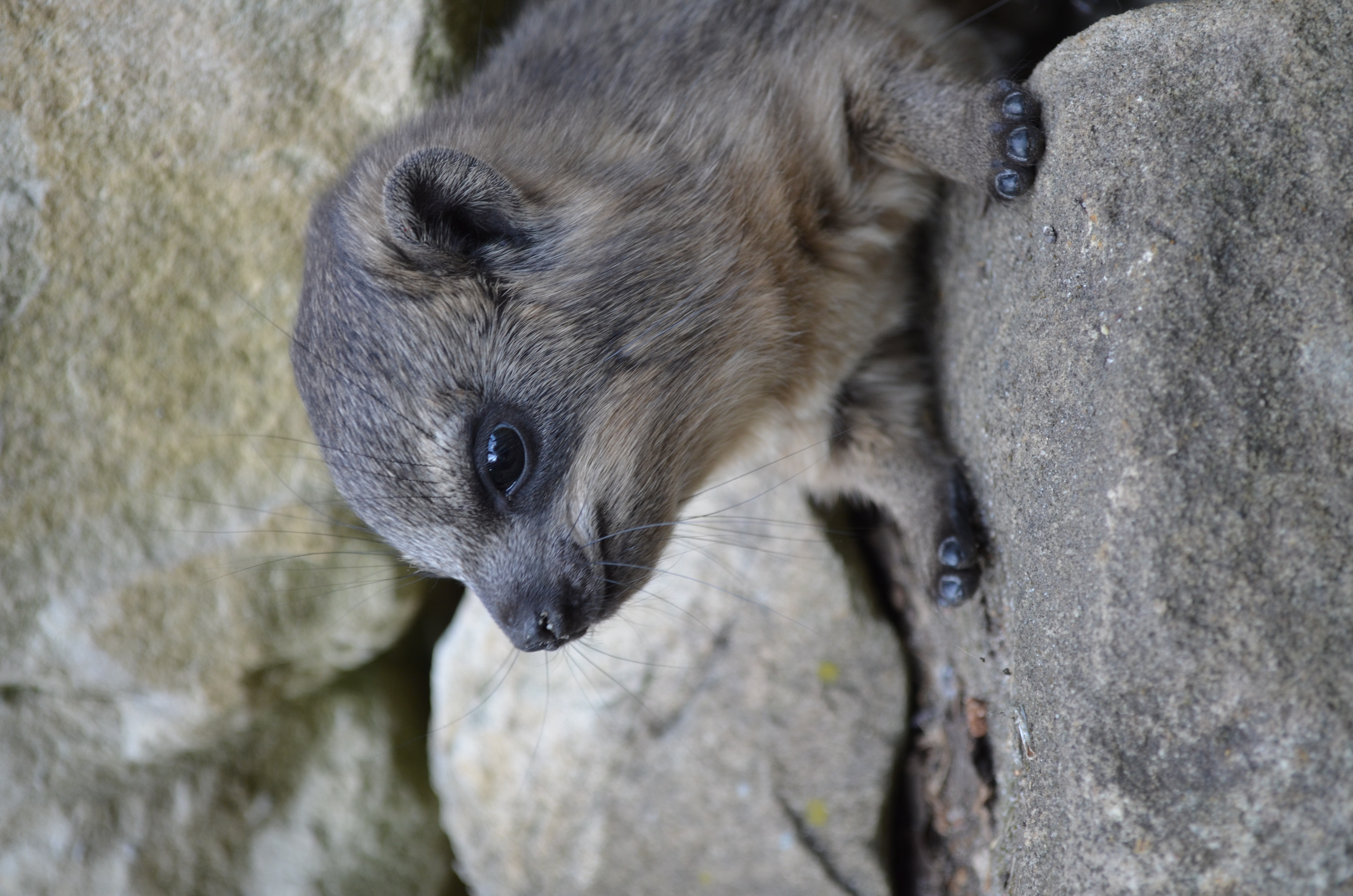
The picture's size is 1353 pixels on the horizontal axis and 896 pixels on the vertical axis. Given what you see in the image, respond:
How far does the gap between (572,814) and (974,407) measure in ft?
6.38

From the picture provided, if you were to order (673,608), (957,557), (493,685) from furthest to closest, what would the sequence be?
(493,685), (673,608), (957,557)

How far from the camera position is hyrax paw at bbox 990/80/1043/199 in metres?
2.22

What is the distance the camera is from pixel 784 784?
3.21m

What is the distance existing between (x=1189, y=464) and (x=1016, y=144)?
0.84 m

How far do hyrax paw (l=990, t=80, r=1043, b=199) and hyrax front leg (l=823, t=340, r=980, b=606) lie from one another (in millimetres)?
764

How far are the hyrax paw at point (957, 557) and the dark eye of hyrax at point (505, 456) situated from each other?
111 centimetres

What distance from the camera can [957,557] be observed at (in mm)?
2604

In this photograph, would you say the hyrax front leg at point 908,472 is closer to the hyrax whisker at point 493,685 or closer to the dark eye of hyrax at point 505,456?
the dark eye of hyrax at point 505,456

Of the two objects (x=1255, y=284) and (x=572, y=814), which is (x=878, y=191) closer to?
(x=1255, y=284)

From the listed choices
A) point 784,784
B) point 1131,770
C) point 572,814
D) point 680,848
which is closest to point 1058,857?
point 1131,770

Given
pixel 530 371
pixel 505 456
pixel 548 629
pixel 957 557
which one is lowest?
pixel 957 557

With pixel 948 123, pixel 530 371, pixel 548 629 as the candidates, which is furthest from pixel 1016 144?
pixel 548 629

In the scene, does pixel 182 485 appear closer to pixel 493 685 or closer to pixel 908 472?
pixel 493 685

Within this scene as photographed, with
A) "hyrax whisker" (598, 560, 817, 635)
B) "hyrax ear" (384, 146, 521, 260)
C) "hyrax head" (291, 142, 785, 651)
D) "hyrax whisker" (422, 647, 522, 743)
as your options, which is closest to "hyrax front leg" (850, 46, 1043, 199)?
"hyrax head" (291, 142, 785, 651)
